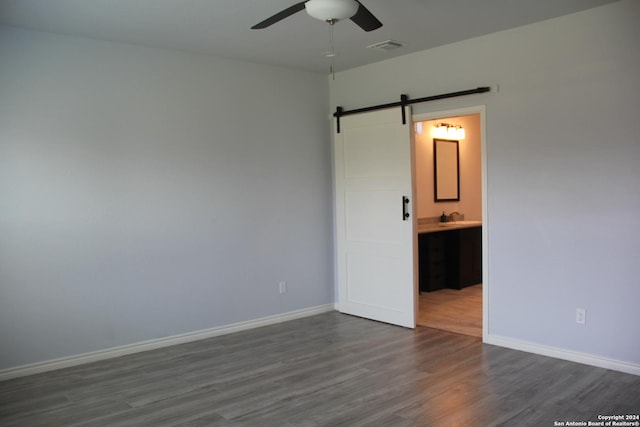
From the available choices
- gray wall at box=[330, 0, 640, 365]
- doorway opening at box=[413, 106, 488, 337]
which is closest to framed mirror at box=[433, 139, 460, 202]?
doorway opening at box=[413, 106, 488, 337]

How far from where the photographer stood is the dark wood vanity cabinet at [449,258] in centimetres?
652

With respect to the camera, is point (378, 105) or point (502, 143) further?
point (378, 105)

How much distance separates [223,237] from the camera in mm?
4918

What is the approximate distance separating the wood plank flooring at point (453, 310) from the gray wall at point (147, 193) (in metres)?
1.26

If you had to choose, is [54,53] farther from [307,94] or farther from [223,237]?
[307,94]

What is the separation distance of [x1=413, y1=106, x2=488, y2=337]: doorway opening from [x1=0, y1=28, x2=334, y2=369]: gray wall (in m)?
1.53

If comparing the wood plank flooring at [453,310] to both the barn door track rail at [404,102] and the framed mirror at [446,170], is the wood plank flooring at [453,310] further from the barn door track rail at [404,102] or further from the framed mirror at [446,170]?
the barn door track rail at [404,102]

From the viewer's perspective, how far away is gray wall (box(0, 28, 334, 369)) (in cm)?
387

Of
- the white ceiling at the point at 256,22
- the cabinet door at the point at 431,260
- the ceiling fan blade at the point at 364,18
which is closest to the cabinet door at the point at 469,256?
the cabinet door at the point at 431,260

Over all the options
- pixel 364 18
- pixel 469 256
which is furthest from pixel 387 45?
pixel 469 256

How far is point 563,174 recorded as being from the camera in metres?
3.90

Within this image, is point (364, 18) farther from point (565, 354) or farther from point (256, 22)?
point (565, 354)

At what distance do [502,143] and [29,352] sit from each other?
4199mm

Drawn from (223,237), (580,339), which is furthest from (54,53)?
(580,339)
